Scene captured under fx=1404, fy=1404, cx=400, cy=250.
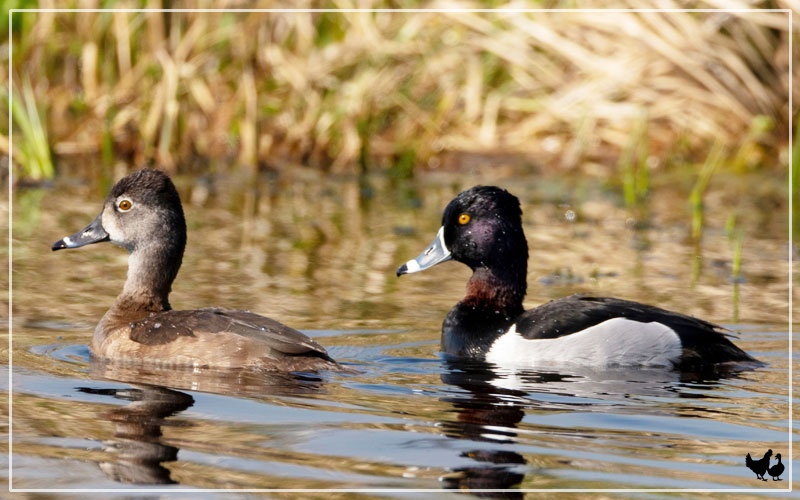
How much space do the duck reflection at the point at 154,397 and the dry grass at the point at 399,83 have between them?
7.00m

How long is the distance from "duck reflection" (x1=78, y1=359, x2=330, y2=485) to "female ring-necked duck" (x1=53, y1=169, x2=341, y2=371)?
0.08 m

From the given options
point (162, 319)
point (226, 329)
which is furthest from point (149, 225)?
point (226, 329)

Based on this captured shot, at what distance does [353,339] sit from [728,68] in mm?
7937

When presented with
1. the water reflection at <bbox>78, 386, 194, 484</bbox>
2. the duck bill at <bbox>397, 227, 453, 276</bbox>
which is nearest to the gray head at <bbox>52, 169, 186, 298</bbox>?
the water reflection at <bbox>78, 386, 194, 484</bbox>

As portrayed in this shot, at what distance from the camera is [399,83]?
1428 centimetres

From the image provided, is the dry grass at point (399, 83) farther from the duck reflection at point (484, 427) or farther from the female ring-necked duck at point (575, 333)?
the duck reflection at point (484, 427)

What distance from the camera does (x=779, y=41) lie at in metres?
14.3

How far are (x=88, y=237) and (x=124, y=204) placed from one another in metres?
0.30

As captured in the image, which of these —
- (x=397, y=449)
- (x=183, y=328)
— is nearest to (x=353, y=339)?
(x=183, y=328)

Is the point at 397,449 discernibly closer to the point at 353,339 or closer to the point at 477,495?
the point at 477,495

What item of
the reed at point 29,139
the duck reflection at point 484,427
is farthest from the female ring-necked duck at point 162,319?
the reed at point 29,139

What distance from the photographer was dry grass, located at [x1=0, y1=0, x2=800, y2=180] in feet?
44.2

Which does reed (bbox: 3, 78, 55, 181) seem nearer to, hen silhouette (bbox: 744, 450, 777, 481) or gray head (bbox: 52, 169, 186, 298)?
gray head (bbox: 52, 169, 186, 298)

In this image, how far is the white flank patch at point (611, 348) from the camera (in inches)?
281
